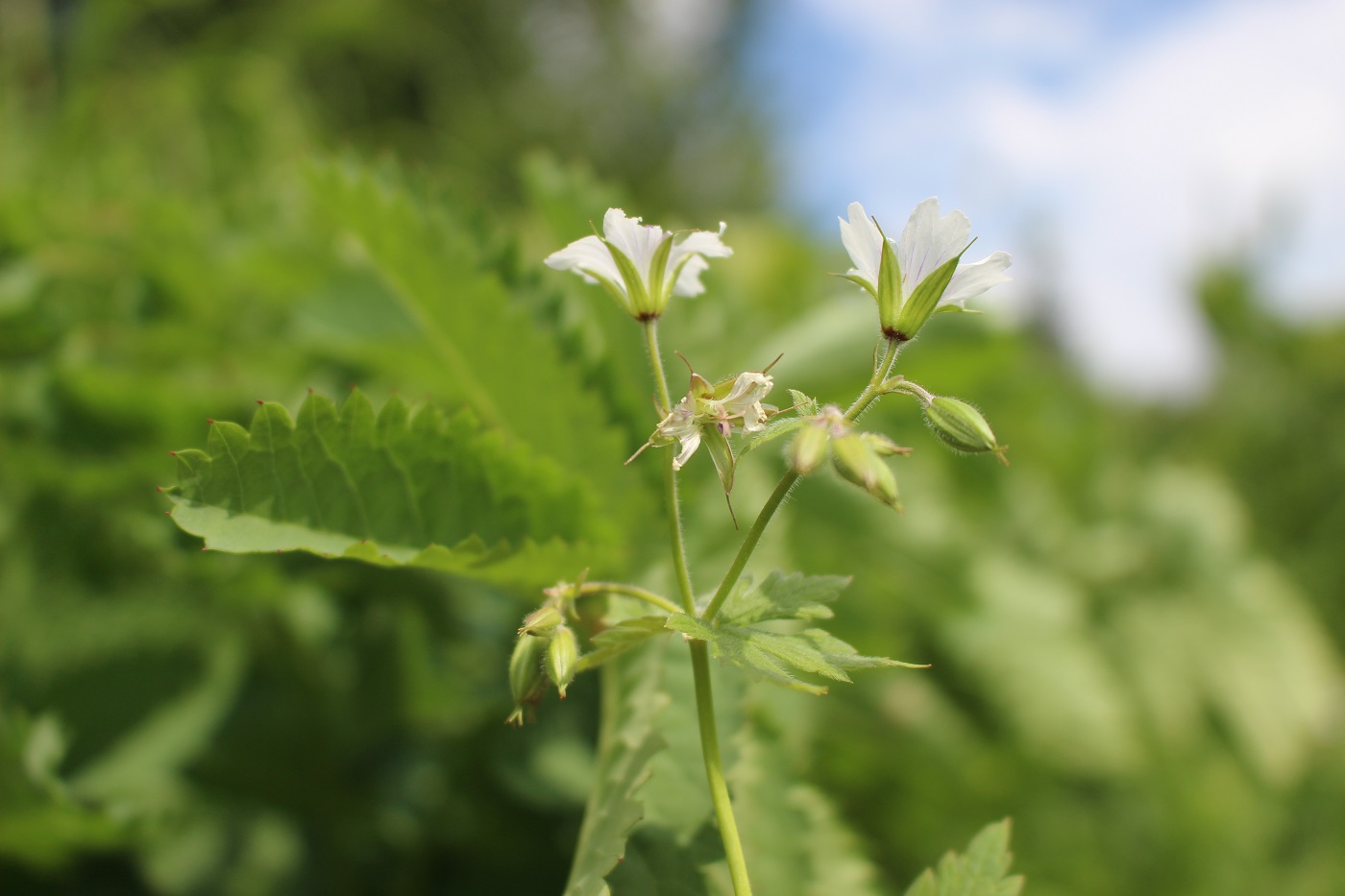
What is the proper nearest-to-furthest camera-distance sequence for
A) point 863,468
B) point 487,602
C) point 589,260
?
point 863,468
point 589,260
point 487,602

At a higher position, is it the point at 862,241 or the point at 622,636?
the point at 862,241

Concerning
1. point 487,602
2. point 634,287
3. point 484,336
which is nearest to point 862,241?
point 634,287

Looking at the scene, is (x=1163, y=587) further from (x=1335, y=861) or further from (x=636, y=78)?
(x=636, y=78)

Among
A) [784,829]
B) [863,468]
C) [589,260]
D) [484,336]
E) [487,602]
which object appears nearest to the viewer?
[863,468]

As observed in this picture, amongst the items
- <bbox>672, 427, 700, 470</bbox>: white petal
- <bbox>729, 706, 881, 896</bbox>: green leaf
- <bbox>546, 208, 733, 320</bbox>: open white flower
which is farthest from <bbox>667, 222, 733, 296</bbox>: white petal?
<bbox>729, 706, 881, 896</bbox>: green leaf

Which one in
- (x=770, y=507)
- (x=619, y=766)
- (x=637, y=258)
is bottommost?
(x=619, y=766)

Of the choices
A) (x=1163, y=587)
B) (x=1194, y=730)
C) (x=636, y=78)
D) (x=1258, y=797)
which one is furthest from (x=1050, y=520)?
(x=636, y=78)

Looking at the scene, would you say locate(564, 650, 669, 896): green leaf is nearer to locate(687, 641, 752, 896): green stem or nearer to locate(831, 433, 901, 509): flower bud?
locate(687, 641, 752, 896): green stem

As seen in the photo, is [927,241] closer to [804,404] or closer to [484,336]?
[804,404]
